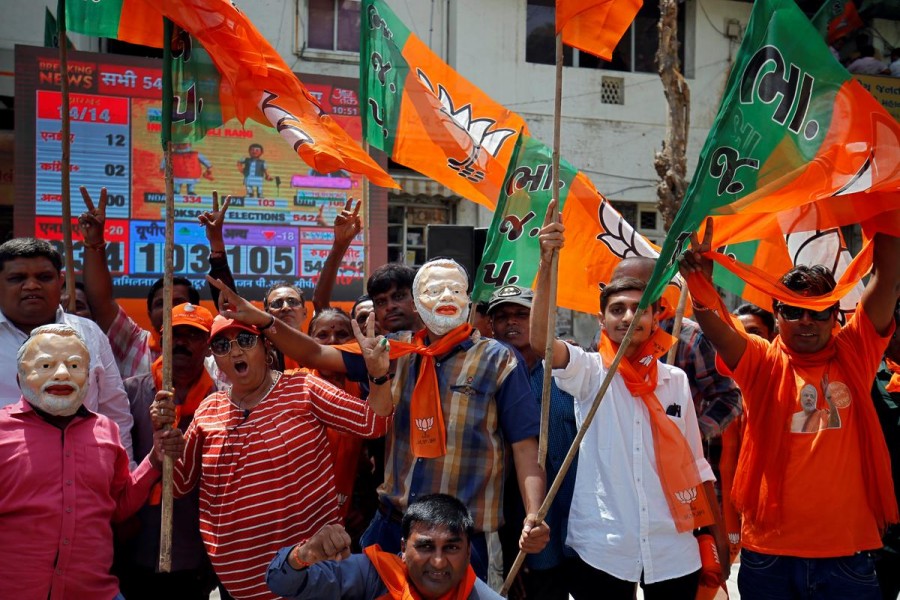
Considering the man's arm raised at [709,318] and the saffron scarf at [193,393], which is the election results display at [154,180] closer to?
the saffron scarf at [193,393]

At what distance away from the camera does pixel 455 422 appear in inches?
126

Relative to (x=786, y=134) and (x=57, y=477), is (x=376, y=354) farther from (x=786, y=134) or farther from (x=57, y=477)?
(x=786, y=134)

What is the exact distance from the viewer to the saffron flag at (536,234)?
14.3ft

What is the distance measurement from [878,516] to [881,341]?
2.14ft

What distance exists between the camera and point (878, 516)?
3.42 metres

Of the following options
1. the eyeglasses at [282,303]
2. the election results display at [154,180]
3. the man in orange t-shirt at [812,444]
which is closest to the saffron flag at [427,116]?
the eyeglasses at [282,303]

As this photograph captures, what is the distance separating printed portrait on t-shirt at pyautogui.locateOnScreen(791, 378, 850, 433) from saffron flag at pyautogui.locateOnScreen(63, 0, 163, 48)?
313 centimetres

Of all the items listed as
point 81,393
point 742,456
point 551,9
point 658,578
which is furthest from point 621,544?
point 551,9

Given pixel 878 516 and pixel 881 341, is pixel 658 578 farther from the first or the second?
pixel 881 341

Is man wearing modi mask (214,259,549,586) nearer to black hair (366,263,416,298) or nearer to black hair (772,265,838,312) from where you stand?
black hair (366,263,416,298)

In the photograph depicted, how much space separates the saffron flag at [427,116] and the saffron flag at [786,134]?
71.2 inches

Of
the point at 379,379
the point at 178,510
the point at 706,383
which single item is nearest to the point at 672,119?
the point at 706,383

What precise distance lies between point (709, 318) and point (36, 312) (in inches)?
102

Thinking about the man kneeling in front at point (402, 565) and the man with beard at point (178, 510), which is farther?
the man with beard at point (178, 510)
